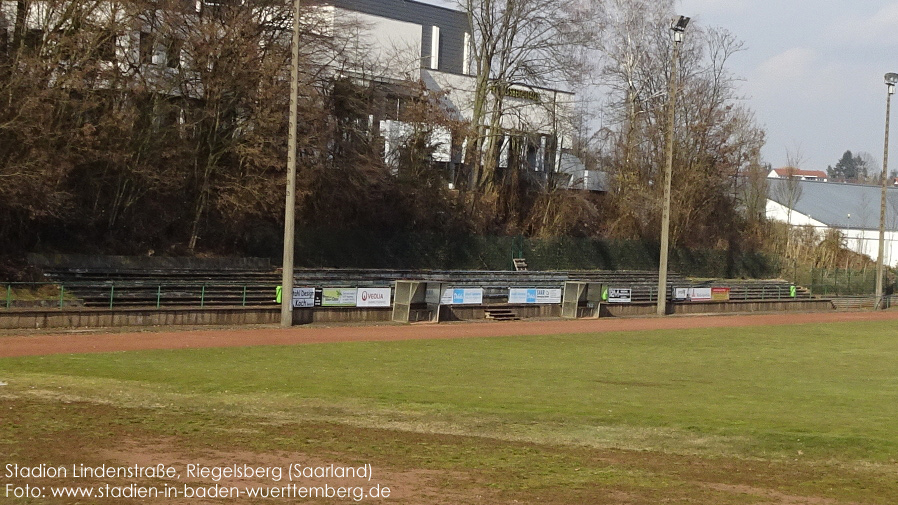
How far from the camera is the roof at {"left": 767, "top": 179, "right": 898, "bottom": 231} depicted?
95062 millimetres

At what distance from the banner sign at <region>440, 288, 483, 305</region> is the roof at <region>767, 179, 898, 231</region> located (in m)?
59.8

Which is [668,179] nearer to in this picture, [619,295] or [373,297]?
[619,295]

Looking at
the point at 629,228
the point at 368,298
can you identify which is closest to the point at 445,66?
the point at 629,228

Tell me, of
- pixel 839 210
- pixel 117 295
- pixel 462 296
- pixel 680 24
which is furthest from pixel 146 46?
pixel 839 210

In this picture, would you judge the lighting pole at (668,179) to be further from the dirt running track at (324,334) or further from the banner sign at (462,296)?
the banner sign at (462,296)

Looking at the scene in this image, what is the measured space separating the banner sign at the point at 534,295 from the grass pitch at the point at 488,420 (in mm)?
14870

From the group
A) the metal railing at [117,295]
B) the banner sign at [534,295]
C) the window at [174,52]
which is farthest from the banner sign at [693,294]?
the window at [174,52]

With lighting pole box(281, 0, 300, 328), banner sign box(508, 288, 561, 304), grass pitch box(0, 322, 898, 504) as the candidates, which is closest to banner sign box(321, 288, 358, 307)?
lighting pole box(281, 0, 300, 328)

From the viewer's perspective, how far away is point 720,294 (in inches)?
2060

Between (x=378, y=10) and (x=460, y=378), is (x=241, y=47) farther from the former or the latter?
(x=378, y=10)

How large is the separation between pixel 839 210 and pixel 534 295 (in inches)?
2619

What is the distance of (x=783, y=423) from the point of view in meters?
16.3

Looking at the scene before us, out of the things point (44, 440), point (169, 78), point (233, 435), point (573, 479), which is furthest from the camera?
point (169, 78)

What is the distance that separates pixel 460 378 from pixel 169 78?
26.1 metres
